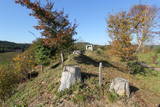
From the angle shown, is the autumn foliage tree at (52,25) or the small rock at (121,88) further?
the autumn foliage tree at (52,25)

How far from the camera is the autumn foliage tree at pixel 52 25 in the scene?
21.4 feet

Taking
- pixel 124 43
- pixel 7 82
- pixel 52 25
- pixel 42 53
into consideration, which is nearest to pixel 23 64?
pixel 42 53

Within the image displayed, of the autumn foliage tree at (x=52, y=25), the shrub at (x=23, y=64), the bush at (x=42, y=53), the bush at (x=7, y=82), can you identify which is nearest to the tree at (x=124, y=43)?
the autumn foliage tree at (x=52, y=25)

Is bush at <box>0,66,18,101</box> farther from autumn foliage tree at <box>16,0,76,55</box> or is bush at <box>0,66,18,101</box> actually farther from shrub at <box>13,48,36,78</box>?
autumn foliage tree at <box>16,0,76,55</box>

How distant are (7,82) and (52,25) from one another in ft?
15.9

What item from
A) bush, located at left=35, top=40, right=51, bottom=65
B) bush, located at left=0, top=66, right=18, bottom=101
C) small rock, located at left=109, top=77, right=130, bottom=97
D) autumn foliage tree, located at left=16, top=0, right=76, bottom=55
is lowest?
bush, located at left=0, top=66, right=18, bottom=101

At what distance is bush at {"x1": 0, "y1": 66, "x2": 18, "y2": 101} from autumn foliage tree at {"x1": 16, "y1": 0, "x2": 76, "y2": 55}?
12.7 feet

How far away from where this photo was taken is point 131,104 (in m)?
4.02

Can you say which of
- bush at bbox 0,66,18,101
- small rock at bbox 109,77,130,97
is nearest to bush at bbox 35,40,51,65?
bush at bbox 0,66,18,101

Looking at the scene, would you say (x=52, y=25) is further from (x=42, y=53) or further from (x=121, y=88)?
(x=121, y=88)

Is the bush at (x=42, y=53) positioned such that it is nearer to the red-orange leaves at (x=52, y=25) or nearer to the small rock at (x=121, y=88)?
the red-orange leaves at (x=52, y=25)

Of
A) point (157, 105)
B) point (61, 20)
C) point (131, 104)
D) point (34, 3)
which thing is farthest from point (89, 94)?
point (34, 3)

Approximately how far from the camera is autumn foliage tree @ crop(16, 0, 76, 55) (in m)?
6.52

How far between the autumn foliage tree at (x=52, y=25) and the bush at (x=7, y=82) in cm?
386
